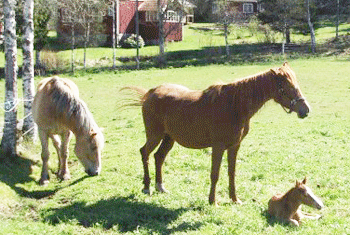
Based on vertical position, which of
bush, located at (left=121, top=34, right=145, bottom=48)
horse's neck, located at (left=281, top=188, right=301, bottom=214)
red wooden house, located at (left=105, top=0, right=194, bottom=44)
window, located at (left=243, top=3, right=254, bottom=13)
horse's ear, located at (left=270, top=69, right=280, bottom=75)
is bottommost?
horse's neck, located at (left=281, top=188, right=301, bottom=214)

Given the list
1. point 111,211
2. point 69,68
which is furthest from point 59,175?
point 69,68

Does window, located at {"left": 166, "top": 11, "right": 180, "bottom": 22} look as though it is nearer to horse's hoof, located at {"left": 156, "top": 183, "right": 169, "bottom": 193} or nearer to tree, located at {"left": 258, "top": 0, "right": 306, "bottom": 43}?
tree, located at {"left": 258, "top": 0, "right": 306, "bottom": 43}

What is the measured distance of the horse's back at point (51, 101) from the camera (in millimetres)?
9672

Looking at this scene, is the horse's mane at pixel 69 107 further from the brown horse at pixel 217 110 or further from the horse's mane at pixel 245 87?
the horse's mane at pixel 245 87

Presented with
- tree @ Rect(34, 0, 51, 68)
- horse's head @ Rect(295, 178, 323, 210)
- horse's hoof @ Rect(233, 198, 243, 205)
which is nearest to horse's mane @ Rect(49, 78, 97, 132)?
horse's hoof @ Rect(233, 198, 243, 205)

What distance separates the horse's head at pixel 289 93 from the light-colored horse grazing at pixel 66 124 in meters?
3.93

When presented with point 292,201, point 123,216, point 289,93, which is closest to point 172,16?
point 289,93

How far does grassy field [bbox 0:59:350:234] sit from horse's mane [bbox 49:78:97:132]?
1.19 meters

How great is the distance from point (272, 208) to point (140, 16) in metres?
51.2

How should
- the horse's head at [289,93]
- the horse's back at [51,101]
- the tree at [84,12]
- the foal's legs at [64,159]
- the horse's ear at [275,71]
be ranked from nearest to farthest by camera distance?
the horse's head at [289,93], the horse's ear at [275,71], the horse's back at [51,101], the foal's legs at [64,159], the tree at [84,12]

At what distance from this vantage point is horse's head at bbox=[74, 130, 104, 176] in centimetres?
941

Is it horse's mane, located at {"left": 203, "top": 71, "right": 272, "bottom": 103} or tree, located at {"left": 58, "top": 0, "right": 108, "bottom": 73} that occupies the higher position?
tree, located at {"left": 58, "top": 0, "right": 108, "bottom": 73}

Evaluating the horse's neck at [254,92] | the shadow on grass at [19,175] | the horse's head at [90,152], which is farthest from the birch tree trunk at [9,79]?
the horse's neck at [254,92]

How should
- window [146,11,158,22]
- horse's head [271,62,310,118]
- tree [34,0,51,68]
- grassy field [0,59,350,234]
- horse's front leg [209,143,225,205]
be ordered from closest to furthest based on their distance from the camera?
1. grassy field [0,59,350,234]
2. horse's head [271,62,310,118]
3. horse's front leg [209,143,225,205]
4. tree [34,0,51,68]
5. window [146,11,158,22]
